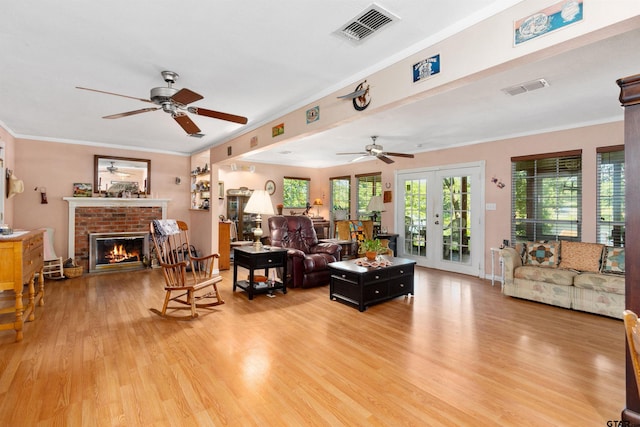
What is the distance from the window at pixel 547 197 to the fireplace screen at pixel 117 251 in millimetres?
6783

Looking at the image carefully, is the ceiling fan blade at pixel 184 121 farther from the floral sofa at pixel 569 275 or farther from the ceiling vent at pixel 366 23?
the floral sofa at pixel 569 275

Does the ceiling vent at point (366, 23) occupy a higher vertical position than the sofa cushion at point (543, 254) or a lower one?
higher

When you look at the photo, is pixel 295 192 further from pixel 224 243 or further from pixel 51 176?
pixel 51 176

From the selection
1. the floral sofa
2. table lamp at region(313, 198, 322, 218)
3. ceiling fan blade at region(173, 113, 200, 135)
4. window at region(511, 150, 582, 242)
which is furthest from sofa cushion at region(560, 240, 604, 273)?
table lamp at region(313, 198, 322, 218)

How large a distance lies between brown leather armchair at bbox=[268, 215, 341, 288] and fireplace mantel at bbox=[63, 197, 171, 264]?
280 cm

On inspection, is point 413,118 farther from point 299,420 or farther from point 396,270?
point 299,420

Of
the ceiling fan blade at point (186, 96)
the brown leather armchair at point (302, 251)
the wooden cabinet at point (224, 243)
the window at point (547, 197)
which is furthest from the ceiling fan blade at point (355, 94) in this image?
the wooden cabinet at point (224, 243)

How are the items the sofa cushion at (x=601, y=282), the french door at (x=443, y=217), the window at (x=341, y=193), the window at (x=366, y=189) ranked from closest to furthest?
the sofa cushion at (x=601, y=282) → the french door at (x=443, y=217) → the window at (x=366, y=189) → the window at (x=341, y=193)

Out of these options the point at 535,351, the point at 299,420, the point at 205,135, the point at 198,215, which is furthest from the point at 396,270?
the point at 198,215

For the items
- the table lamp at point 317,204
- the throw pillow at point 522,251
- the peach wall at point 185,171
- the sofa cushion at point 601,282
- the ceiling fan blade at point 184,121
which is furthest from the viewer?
the table lamp at point 317,204

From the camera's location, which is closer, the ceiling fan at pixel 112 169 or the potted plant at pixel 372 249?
the potted plant at pixel 372 249

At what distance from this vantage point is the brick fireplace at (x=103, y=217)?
5836 millimetres

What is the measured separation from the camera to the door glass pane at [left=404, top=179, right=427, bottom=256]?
268 inches

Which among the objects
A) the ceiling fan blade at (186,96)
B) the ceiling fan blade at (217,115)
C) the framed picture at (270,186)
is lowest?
the framed picture at (270,186)
